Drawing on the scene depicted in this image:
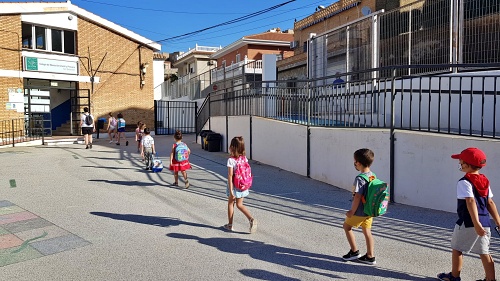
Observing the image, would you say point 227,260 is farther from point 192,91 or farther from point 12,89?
point 192,91

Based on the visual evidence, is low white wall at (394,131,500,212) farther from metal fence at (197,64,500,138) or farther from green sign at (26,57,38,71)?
green sign at (26,57,38,71)

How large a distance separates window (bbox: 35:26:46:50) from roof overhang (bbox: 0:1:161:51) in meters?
0.92

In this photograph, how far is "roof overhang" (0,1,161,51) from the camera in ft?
63.3

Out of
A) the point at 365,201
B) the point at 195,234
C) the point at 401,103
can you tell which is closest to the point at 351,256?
the point at 365,201

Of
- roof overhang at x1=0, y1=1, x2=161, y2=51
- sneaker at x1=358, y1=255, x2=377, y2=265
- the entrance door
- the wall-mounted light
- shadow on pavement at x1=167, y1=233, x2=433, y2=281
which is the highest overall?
roof overhang at x1=0, y1=1, x2=161, y2=51

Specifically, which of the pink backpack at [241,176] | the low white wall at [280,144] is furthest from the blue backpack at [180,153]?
the pink backpack at [241,176]

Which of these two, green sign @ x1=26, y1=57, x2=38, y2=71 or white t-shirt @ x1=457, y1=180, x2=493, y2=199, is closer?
white t-shirt @ x1=457, y1=180, x2=493, y2=199

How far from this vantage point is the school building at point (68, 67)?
768 inches

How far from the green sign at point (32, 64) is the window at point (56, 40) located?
1395 mm

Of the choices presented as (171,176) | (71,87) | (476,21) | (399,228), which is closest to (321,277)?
(399,228)

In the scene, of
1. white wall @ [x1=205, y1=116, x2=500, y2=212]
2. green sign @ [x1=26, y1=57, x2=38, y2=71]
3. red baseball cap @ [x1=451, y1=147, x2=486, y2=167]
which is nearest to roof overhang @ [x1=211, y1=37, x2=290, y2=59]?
green sign @ [x1=26, y1=57, x2=38, y2=71]

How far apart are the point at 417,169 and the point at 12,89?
18481 millimetres

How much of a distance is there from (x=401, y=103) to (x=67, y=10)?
62.0 ft

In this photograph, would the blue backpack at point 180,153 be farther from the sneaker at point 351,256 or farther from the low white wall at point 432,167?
the sneaker at point 351,256
